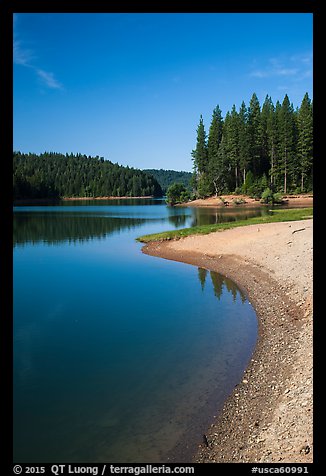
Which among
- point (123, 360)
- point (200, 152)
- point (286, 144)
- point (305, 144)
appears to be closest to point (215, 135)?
point (200, 152)

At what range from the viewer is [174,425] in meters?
7.96

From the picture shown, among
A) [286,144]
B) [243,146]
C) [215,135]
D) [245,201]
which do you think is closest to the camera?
[245,201]

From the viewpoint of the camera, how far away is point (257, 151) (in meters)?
86.0

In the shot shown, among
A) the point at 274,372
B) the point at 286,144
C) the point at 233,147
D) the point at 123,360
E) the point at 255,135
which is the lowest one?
the point at 123,360

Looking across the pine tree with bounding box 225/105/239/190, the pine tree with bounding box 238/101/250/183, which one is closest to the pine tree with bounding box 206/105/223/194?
the pine tree with bounding box 225/105/239/190

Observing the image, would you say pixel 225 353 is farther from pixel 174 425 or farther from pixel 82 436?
pixel 82 436

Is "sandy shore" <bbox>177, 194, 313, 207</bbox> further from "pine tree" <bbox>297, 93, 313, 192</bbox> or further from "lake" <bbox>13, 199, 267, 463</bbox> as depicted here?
"lake" <bbox>13, 199, 267, 463</bbox>

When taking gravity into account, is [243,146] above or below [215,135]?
below

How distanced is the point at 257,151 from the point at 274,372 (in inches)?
3238

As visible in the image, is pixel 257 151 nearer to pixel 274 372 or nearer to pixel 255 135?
pixel 255 135

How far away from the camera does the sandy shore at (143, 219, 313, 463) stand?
689 cm

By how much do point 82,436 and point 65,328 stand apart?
22.5 ft
